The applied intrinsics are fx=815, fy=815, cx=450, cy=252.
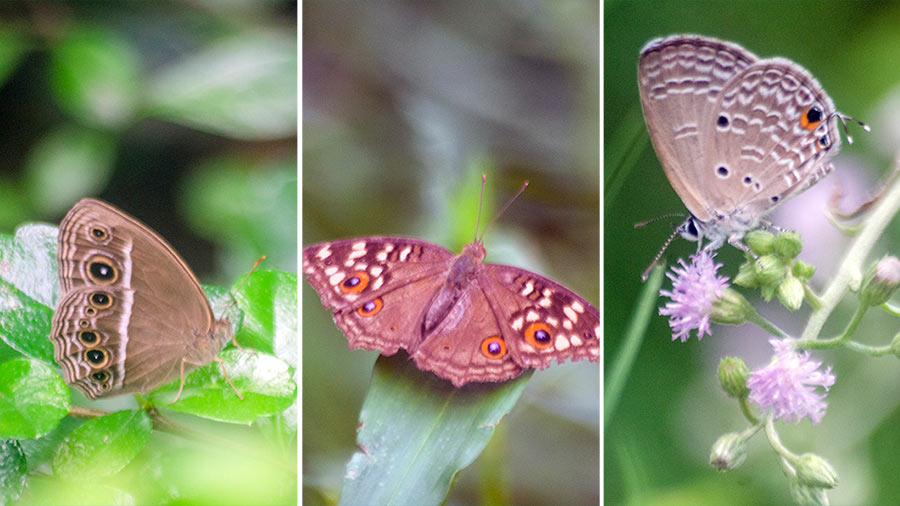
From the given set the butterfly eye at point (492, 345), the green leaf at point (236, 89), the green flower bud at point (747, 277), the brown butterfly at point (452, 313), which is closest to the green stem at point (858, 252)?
the green flower bud at point (747, 277)

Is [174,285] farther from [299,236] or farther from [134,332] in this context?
[299,236]

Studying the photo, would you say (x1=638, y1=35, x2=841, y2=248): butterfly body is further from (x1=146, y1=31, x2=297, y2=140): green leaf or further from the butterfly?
(x1=146, y1=31, x2=297, y2=140): green leaf

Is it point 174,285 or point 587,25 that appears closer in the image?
point 174,285

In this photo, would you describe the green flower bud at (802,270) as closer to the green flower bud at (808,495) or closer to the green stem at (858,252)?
the green stem at (858,252)

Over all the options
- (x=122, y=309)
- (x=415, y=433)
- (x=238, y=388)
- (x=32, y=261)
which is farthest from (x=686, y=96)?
(x=32, y=261)

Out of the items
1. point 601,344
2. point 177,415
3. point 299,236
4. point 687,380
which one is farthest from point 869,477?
point 177,415

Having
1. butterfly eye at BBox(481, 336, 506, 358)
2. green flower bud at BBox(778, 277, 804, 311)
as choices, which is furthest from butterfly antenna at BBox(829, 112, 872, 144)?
butterfly eye at BBox(481, 336, 506, 358)

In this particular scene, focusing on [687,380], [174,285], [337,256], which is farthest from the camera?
[687,380]
